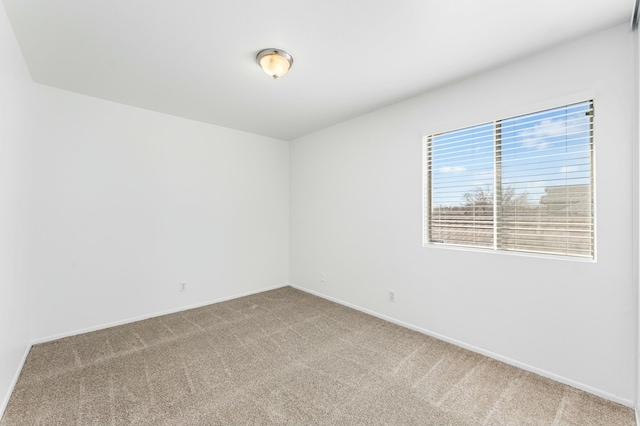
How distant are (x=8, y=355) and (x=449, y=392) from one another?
3.19m

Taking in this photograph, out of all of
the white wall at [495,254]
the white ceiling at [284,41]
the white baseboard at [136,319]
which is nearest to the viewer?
the white ceiling at [284,41]

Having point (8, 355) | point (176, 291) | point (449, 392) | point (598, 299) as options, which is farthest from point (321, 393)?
point (176, 291)

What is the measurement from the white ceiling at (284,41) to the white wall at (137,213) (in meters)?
0.48

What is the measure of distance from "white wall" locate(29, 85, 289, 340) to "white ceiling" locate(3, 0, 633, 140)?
0.48 m

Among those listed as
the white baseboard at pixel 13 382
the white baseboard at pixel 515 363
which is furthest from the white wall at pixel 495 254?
the white baseboard at pixel 13 382

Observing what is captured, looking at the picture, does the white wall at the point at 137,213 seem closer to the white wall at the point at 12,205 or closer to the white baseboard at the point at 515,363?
the white wall at the point at 12,205

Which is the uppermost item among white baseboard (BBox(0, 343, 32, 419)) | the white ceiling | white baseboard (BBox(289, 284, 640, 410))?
the white ceiling

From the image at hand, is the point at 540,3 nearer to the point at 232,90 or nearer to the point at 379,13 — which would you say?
the point at 379,13

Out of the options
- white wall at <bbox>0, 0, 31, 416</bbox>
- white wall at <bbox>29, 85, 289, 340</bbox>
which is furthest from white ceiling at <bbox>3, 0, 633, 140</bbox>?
white wall at <bbox>29, 85, 289, 340</bbox>

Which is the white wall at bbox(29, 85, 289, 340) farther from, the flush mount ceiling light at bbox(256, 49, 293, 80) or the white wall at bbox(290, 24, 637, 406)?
the flush mount ceiling light at bbox(256, 49, 293, 80)

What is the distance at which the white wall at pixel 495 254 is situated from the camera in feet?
6.32

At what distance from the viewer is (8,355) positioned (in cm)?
196

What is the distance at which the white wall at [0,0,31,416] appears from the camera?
1.82 metres

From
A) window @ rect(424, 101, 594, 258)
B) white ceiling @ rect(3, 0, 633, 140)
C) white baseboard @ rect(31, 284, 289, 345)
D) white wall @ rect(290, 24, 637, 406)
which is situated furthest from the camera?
white baseboard @ rect(31, 284, 289, 345)
